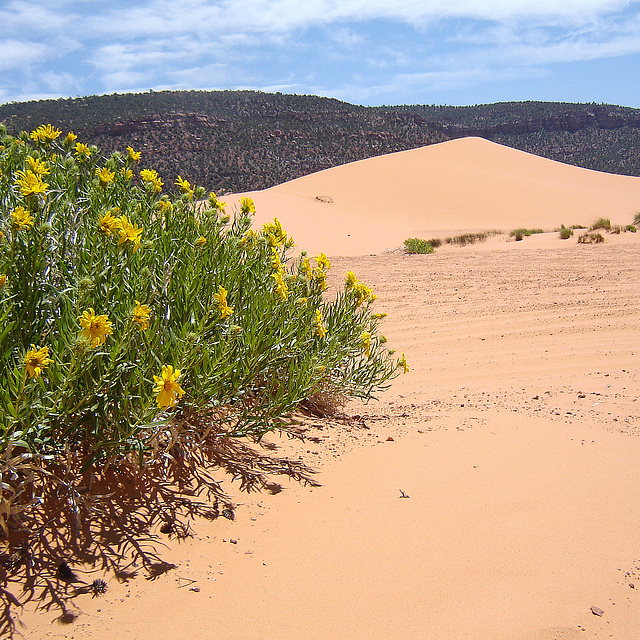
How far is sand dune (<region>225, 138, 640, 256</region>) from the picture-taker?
23.0 m

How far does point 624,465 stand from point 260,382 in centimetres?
178

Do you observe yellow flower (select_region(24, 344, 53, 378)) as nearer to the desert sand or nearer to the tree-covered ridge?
the desert sand

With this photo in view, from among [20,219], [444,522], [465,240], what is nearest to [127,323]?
[20,219]

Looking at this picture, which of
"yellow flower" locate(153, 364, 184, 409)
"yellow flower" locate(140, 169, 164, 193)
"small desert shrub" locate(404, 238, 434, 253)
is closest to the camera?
"yellow flower" locate(153, 364, 184, 409)

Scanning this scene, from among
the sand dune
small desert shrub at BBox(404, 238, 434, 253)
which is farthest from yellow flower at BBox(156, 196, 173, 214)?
the sand dune

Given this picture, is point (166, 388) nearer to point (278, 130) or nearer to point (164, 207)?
point (164, 207)

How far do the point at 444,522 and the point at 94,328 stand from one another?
151cm

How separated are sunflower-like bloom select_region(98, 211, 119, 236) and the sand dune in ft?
49.8

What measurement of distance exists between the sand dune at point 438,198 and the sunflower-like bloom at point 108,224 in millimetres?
15173

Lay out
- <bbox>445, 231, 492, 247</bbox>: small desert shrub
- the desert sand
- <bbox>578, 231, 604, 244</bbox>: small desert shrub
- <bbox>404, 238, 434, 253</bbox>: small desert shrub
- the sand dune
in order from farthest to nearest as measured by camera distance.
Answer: the sand dune < <bbox>445, 231, 492, 247</bbox>: small desert shrub < <bbox>404, 238, 434, 253</bbox>: small desert shrub < <bbox>578, 231, 604, 244</bbox>: small desert shrub < the desert sand

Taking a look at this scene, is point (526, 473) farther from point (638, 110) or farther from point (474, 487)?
point (638, 110)

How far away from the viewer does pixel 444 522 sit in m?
2.37

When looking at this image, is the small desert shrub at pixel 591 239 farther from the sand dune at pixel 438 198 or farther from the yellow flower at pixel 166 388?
the yellow flower at pixel 166 388

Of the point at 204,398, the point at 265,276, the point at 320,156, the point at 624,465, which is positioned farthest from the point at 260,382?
the point at 320,156
